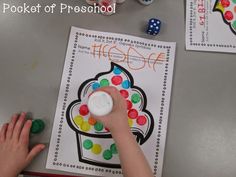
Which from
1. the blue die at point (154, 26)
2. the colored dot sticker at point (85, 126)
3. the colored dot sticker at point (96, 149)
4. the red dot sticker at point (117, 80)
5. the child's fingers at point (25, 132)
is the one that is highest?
the blue die at point (154, 26)

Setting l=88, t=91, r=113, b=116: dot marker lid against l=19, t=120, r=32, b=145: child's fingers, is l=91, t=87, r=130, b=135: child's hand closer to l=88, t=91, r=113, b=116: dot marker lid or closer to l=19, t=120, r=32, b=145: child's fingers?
l=88, t=91, r=113, b=116: dot marker lid

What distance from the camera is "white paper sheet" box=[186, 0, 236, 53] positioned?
2.38 ft

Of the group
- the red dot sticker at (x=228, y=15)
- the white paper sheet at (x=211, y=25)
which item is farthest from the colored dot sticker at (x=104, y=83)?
the red dot sticker at (x=228, y=15)

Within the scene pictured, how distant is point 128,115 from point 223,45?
0.28m

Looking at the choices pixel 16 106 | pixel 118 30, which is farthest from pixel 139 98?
pixel 16 106

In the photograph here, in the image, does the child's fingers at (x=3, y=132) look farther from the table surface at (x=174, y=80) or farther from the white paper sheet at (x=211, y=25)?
the white paper sheet at (x=211, y=25)

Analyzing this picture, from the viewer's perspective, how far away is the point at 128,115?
68 cm

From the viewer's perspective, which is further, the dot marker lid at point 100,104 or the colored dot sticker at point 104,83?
the colored dot sticker at point 104,83

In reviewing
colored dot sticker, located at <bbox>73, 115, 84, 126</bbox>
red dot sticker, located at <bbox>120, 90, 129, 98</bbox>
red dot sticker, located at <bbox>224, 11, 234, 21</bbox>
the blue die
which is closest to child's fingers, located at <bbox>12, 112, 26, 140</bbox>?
colored dot sticker, located at <bbox>73, 115, 84, 126</bbox>

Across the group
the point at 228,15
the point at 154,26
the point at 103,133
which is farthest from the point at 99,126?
the point at 228,15

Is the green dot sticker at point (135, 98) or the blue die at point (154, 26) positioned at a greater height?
the blue die at point (154, 26)

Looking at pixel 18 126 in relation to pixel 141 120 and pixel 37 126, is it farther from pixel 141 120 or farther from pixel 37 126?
pixel 141 120

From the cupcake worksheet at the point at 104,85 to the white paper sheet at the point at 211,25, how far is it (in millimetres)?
68

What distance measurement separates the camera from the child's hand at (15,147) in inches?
25.7
